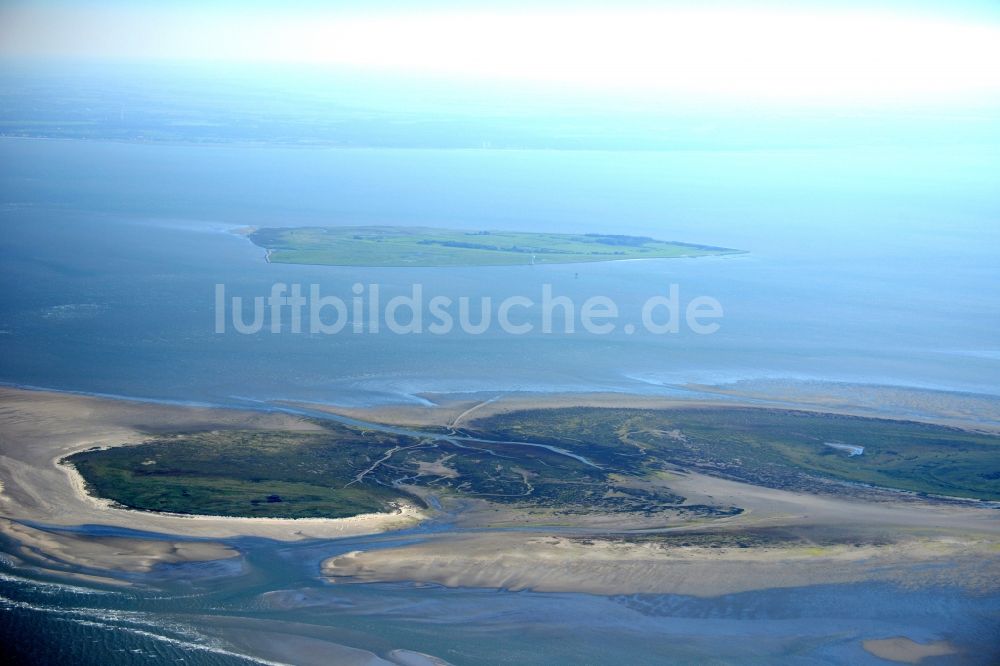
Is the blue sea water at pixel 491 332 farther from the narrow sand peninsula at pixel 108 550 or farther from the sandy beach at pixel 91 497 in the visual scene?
the sandy beach at pixel 91 497

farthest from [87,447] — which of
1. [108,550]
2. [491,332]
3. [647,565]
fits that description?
[491,332]

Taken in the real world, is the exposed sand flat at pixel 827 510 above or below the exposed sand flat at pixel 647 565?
above

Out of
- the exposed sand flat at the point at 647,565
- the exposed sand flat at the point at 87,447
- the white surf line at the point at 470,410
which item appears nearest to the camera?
the exposed sand flat at the point at 647,565

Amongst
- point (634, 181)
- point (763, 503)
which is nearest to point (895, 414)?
point (763, 503)

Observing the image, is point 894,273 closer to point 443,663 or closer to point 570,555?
point 570,555

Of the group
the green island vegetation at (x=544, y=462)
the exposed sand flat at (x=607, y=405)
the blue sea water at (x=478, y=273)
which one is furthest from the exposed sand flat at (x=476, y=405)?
the blue sea water at (x=478, y=273)

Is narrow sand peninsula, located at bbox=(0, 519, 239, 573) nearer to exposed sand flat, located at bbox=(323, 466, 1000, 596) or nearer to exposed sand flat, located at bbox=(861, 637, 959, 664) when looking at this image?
exposed sand flat, located at bbox=(323, 466, 1000, 596)

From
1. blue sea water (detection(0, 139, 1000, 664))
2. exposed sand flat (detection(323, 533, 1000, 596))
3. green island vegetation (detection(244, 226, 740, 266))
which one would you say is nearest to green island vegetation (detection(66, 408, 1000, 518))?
exposed sand flat (detection(323, 533, 1000, 596))
